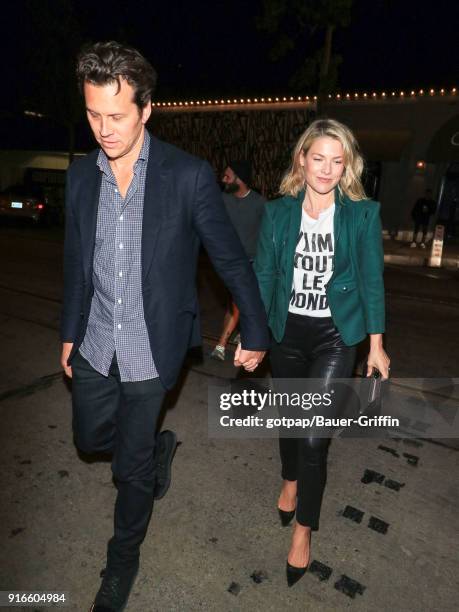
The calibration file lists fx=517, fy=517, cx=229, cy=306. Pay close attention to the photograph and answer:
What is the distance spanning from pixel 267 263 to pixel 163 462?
1341 mm

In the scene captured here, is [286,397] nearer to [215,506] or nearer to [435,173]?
[215,506]

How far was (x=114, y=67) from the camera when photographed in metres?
1.98

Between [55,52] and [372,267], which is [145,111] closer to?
[372,267]

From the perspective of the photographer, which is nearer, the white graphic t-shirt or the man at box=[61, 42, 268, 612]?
the man at box=[61, 42, 268, 612]

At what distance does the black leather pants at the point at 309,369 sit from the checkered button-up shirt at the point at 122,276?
32.1 inches

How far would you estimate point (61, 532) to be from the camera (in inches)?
109

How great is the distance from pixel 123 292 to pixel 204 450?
181cm

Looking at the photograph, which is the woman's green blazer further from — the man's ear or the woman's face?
the man's ear

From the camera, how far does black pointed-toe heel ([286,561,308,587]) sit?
2.50 meters

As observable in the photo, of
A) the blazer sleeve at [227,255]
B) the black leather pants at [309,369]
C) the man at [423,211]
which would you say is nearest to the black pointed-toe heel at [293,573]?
the black leather pants at [309,369]

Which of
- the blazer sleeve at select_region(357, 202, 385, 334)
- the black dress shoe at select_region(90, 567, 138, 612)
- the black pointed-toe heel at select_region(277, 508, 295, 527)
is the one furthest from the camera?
the black pointed-toe heel at select_region(277, 508, 295, 527)

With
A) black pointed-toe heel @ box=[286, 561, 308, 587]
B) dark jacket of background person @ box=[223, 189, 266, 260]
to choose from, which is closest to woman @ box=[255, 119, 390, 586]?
black pointed-toe heel @ box=[286, 561, 308, 587]

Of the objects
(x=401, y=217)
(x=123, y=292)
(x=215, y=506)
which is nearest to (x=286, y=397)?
(x=215, y=506)

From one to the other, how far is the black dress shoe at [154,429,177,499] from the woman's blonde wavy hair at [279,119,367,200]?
1.63 meters
